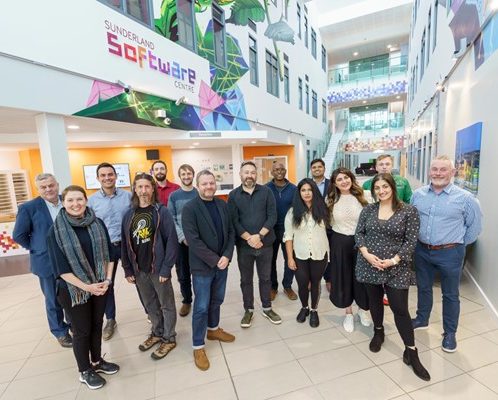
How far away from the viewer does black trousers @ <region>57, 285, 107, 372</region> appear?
6.29 feet

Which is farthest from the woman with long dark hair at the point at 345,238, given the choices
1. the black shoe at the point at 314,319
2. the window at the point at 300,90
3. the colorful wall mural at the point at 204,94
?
the window at the point at 300,90

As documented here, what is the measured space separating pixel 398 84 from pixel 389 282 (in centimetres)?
1885

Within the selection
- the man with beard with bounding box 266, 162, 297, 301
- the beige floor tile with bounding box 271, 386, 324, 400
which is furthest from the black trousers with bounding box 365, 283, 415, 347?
the man with beard with bounding box 266, 162, 297, 301

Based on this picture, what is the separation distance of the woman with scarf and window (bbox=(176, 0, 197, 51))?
5.42 metres

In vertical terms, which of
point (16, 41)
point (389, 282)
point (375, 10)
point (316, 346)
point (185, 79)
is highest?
point (375, 10)

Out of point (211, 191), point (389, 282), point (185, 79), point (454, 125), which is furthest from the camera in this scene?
point (185, 79)

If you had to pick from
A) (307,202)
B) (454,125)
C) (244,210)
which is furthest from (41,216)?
(454,125)

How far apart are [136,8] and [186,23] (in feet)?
4.79

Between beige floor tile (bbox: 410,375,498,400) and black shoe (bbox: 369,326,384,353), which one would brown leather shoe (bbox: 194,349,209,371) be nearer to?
black shoe (bbox: 369,326,384,353)

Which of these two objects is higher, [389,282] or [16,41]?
[16,41]

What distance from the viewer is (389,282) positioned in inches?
80.7

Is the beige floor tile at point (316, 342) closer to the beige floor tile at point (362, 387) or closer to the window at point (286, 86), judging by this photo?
the beige floor tile at point (362, 387)

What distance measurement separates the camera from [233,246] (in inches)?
Result: 95.3

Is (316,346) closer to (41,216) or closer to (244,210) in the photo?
(244,210)
